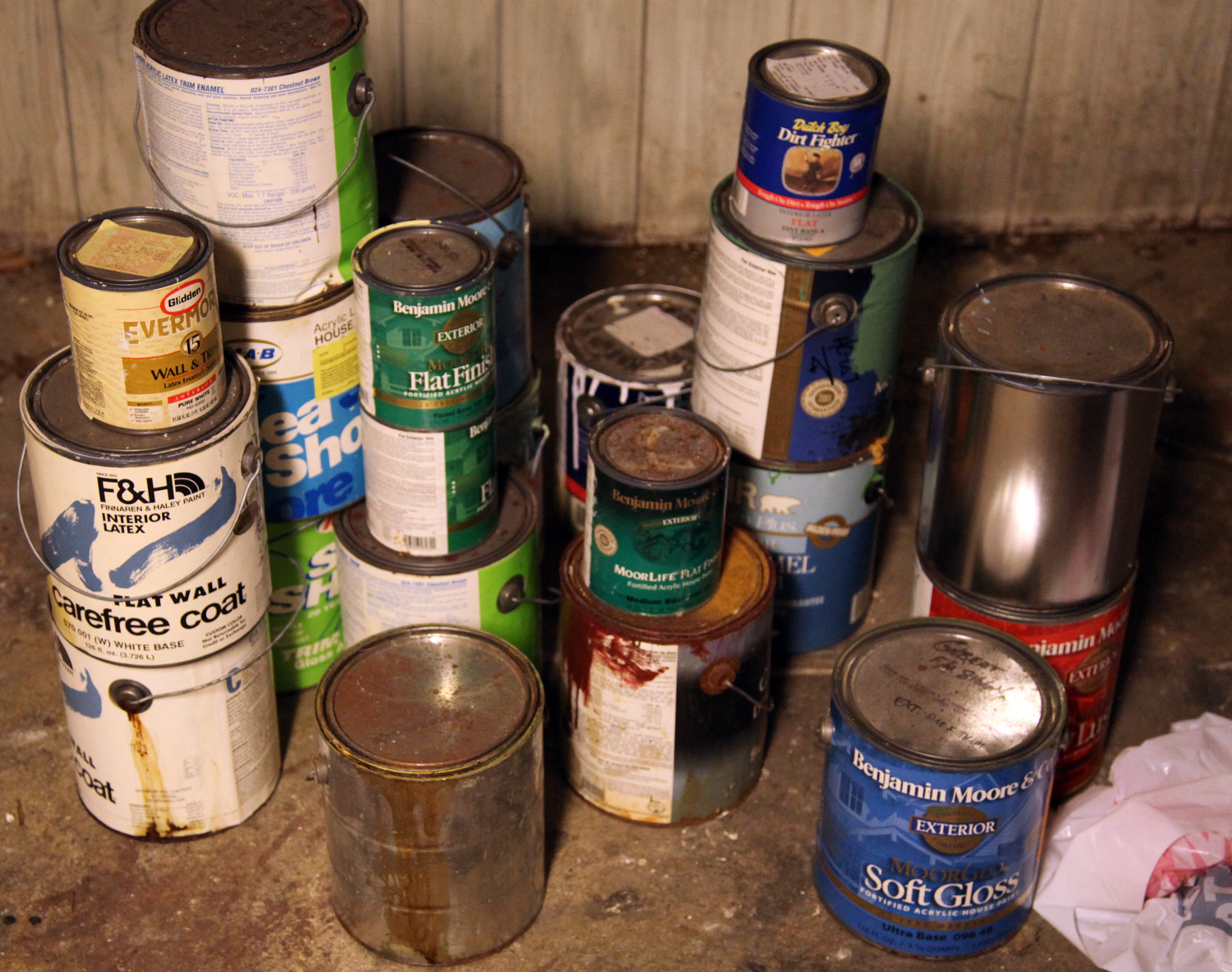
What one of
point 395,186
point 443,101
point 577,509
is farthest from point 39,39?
point 577,509

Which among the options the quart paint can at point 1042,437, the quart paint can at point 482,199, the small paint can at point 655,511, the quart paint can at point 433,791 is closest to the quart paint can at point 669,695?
the small paint can at point 655,511

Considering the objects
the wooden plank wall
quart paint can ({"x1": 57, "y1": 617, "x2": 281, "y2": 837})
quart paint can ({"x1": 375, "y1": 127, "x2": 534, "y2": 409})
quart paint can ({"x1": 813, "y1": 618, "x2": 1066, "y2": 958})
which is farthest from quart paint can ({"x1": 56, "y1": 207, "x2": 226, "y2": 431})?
the wooden plank wall

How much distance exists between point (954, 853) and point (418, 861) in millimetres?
863

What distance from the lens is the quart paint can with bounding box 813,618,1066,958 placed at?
2.64m

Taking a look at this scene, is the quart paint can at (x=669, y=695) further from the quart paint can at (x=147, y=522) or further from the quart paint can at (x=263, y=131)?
the quart paint can at (x=263, y=131)

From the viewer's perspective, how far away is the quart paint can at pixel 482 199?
3.21m

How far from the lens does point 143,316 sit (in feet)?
8.30

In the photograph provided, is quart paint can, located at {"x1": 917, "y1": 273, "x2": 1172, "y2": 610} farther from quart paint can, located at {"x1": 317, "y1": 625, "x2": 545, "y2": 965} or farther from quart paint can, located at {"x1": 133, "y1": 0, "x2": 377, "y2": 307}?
quart paint can, located at {"x1": 133, "y1": 0, "x2": 377, "y2": 307}

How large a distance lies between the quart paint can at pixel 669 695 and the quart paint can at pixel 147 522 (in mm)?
598

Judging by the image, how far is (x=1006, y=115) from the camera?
445 cm

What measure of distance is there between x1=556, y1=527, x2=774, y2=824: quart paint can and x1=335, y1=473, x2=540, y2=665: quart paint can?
106mm

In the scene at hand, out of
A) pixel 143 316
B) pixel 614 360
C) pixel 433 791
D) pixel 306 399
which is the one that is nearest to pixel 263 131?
pixel 143 316

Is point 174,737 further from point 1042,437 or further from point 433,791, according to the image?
point 1042,437

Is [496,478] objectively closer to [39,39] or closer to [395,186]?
[395,186]
